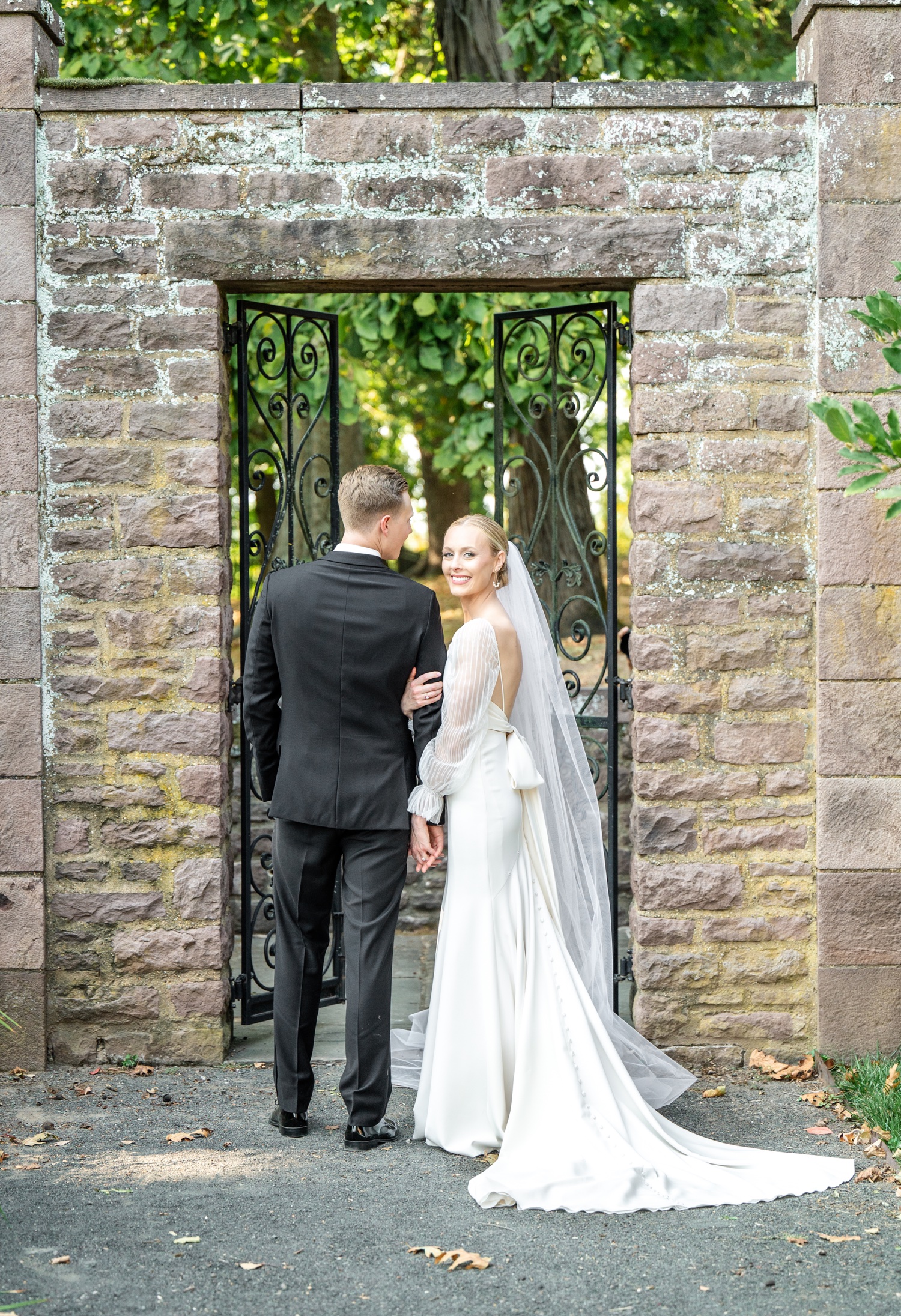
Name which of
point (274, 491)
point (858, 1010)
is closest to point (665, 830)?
point (858, 1010)

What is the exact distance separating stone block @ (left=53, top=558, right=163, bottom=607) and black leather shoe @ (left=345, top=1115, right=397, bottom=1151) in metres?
2.04

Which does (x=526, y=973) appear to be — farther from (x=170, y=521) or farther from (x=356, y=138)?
(x=356, y=138)

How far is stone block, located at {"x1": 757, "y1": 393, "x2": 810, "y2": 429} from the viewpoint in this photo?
4.54m

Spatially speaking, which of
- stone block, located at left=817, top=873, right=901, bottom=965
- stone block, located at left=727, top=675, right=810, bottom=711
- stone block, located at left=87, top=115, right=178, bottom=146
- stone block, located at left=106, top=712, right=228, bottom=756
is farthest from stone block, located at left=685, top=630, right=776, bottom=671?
stone block, located at left=87, top=115, right=178, bottom=146

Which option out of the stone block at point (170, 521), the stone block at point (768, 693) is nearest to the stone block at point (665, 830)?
the stone block at point (768, 693)

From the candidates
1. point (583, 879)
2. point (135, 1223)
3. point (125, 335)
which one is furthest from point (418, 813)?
point (125, 335)

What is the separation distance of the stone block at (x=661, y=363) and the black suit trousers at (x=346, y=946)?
1.85 meters

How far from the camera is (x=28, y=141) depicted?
4.45m

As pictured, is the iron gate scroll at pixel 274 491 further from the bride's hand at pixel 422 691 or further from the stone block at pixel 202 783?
the bride's hand at pixel 422 691

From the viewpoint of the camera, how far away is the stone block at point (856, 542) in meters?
4.49

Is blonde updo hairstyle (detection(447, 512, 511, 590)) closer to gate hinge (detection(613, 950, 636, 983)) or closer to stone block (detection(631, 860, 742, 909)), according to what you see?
stone block (detection(631, 860, 742, 909))

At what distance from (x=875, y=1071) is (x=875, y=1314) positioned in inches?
58.5

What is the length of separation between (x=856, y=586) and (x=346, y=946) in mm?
2289

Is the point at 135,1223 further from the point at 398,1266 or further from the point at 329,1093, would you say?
the point at 329,1093
